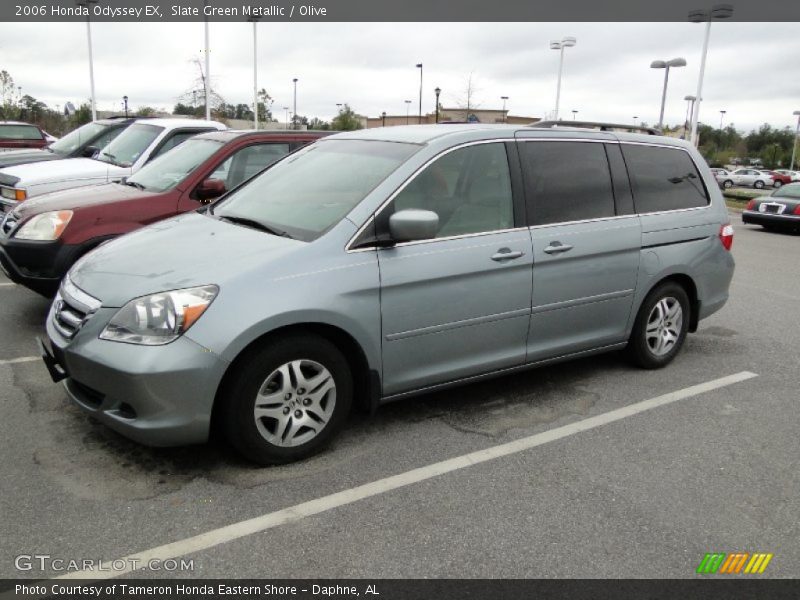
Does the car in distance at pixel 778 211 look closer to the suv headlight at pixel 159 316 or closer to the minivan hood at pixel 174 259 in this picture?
the minivan hood at pixel 174 259

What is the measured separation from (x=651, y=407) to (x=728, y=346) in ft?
6.45

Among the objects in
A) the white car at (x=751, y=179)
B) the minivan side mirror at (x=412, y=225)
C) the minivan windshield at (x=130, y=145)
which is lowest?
the white car at (x=751, y=179)

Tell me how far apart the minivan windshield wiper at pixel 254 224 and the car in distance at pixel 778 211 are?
53.6 ft

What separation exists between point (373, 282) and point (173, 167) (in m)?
3.60

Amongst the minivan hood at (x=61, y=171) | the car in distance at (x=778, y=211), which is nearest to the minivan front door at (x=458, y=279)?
the minivan hood at (x=61, y=171)

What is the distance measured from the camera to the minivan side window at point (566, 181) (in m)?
4.34

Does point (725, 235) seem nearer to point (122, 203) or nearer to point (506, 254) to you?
point (506, 254)

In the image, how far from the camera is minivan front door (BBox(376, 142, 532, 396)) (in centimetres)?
372

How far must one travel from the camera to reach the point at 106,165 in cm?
798

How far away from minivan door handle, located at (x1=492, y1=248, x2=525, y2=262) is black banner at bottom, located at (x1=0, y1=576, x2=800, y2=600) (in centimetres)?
192

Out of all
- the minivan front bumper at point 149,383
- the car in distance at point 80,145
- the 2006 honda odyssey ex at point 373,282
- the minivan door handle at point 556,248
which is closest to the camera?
the minivan front bumper at point 149,383

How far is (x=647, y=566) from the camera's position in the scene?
2781 mm

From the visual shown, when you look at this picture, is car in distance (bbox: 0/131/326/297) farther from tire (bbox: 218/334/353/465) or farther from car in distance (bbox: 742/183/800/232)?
car in distance (bbox: 742/183/800/232)

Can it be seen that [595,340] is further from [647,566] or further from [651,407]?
[647,566]
